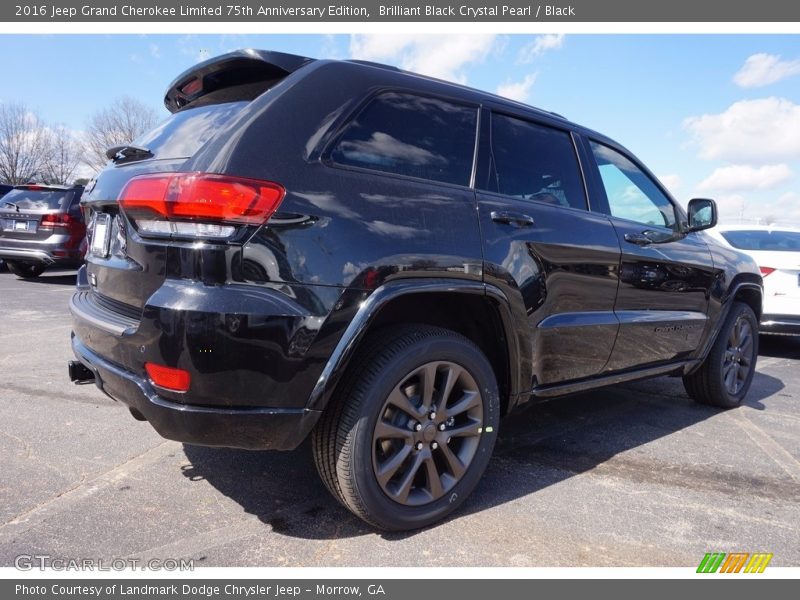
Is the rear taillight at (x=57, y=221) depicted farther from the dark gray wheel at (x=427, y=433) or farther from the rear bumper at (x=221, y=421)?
the dark gray wheel at (x=427, y=433)

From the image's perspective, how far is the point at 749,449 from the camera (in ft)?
11.9

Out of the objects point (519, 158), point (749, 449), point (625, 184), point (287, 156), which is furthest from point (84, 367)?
point (749, 449)

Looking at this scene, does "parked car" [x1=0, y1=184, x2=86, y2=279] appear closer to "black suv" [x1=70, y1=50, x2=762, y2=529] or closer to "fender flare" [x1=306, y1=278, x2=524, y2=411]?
"black suv" [x1=70, y1=50, x2=762, y2=529]

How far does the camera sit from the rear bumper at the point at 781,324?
6.40 metres

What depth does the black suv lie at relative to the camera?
199 centimetres

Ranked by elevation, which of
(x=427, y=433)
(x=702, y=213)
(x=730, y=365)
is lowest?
(x=730, y=365)

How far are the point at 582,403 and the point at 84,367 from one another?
3.44 meters

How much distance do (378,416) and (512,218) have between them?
43.7 inches

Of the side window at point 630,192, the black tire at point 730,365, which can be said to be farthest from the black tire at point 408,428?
the black tire at point 730,365

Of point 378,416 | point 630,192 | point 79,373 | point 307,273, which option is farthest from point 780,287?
point 79,373

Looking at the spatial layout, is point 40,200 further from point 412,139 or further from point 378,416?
point 378,416

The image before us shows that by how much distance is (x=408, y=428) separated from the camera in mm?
2391

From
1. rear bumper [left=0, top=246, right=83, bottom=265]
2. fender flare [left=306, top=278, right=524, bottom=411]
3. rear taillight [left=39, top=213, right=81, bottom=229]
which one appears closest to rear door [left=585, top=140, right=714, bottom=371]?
fender flare [left=306, top=278, right=524, bottom=411]

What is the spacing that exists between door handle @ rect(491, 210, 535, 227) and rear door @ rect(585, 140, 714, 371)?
80 centimetres
